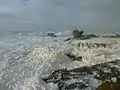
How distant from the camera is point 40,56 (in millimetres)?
3363

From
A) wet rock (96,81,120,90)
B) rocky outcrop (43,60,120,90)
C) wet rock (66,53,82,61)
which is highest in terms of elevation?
wet rock (66,53,82,61)

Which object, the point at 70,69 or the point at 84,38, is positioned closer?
the point at 70,69

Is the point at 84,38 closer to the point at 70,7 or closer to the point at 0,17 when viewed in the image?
the point at 70,7

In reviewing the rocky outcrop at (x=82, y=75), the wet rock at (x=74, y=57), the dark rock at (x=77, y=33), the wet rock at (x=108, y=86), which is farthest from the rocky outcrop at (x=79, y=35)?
the wet rock at (x=108, y=86)

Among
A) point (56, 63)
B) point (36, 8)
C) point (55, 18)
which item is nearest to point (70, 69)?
point (56, 63)

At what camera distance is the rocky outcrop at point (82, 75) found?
10.4ft

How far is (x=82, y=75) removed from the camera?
128 inches

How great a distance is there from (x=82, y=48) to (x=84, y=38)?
0.15 m

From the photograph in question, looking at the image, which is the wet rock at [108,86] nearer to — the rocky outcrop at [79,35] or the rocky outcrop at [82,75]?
the rocky outcrop at [82,75]

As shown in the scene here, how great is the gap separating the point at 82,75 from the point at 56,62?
38 centimetres

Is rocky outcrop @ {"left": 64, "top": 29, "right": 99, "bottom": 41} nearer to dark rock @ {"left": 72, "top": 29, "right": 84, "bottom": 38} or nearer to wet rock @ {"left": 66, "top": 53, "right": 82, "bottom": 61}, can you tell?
dark rock @ {"left": 72, "top": 29, "right": 84, "bottom": 38}

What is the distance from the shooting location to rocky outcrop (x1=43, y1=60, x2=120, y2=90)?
10.4ft

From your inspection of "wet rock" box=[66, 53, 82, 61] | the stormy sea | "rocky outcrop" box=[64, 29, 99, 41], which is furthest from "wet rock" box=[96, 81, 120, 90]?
"rocky outcrop" box=[64, 29, 99, 41]

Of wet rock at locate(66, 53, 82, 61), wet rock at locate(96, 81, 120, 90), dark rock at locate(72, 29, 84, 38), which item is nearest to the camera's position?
wet rock at locate(96, 81, 120, 90)
